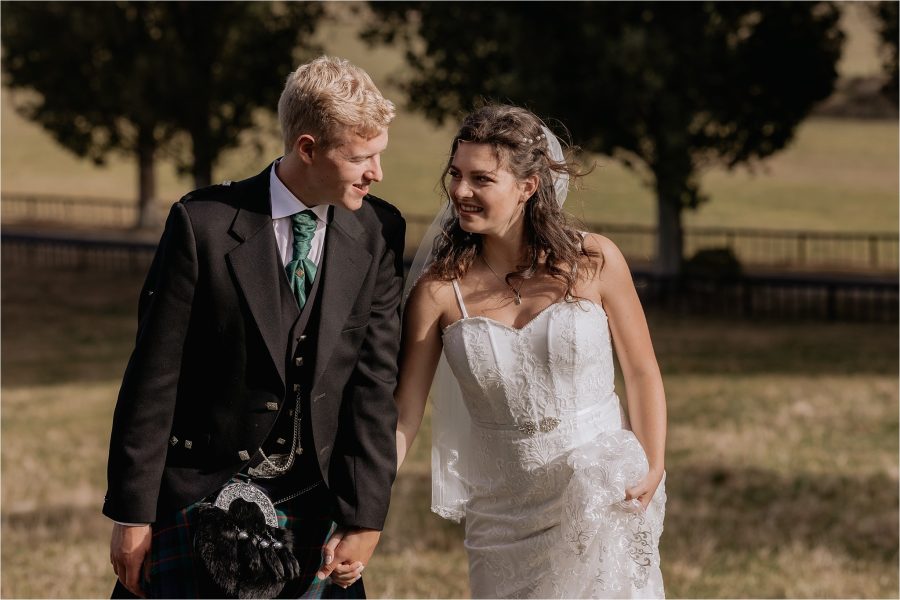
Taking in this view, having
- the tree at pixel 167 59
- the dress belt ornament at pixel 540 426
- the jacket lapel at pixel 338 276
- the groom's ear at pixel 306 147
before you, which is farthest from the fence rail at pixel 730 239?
the groom's ear at pixel 306 147

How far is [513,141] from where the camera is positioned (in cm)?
461

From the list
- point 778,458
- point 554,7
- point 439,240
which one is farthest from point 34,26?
point 439,240

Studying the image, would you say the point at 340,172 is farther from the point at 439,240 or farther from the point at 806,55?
the point at 806,55

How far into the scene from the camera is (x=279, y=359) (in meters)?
4.15

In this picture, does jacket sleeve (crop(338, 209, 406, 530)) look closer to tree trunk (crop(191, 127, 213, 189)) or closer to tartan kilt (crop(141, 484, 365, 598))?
tartan kilt (crop(141, 484, 365, 598))

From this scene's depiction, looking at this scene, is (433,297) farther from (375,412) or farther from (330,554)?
(330,554)

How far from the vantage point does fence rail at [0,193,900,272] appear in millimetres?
32375

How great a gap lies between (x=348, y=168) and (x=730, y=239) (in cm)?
3432

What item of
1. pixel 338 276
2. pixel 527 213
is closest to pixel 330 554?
pixel 338 276

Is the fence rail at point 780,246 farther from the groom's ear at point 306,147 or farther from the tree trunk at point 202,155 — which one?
the groom's ear at point 306,147

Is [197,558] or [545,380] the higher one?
[545,380]

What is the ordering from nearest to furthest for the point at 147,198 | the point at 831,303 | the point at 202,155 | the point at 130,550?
the point at 130,550 → the point at 831,303 → the point at 202,155 → the point at 147,198

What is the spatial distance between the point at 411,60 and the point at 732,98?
6836mm

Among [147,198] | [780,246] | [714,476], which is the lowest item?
[780,246]
